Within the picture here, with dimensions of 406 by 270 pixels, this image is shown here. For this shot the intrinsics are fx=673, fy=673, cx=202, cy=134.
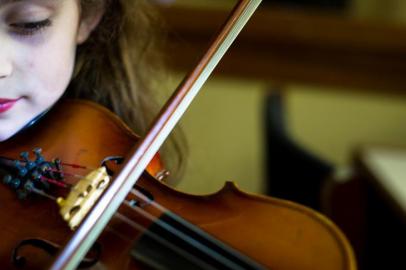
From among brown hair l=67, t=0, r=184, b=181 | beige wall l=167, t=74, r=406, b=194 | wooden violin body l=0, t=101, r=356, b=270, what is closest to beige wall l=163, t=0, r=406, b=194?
beige wall l=167, t=74, r=406, b=194

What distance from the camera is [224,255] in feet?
1.75

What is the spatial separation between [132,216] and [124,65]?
0.73ft

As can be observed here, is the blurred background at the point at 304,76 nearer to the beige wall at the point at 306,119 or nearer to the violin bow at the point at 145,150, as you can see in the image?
the beige wall at the point at 306,119

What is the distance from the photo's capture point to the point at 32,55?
57 centimetres

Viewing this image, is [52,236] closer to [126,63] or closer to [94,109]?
[94,109]

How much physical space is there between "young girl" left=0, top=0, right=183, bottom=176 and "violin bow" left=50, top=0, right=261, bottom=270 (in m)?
0.10

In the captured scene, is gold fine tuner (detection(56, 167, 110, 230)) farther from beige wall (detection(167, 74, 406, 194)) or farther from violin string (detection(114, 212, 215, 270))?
beige wall (detection(167, 74, 406, 194))

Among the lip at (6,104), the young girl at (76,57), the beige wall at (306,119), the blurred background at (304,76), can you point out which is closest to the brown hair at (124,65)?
the young girl at (76,57)

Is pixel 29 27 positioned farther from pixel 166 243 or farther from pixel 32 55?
pixel 166 243

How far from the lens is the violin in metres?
0.53

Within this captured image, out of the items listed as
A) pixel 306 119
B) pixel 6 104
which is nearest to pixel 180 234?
pixel 6 104

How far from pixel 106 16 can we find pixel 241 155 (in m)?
1.64

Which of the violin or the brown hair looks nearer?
the violin

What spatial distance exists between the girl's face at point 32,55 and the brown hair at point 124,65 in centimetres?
5
